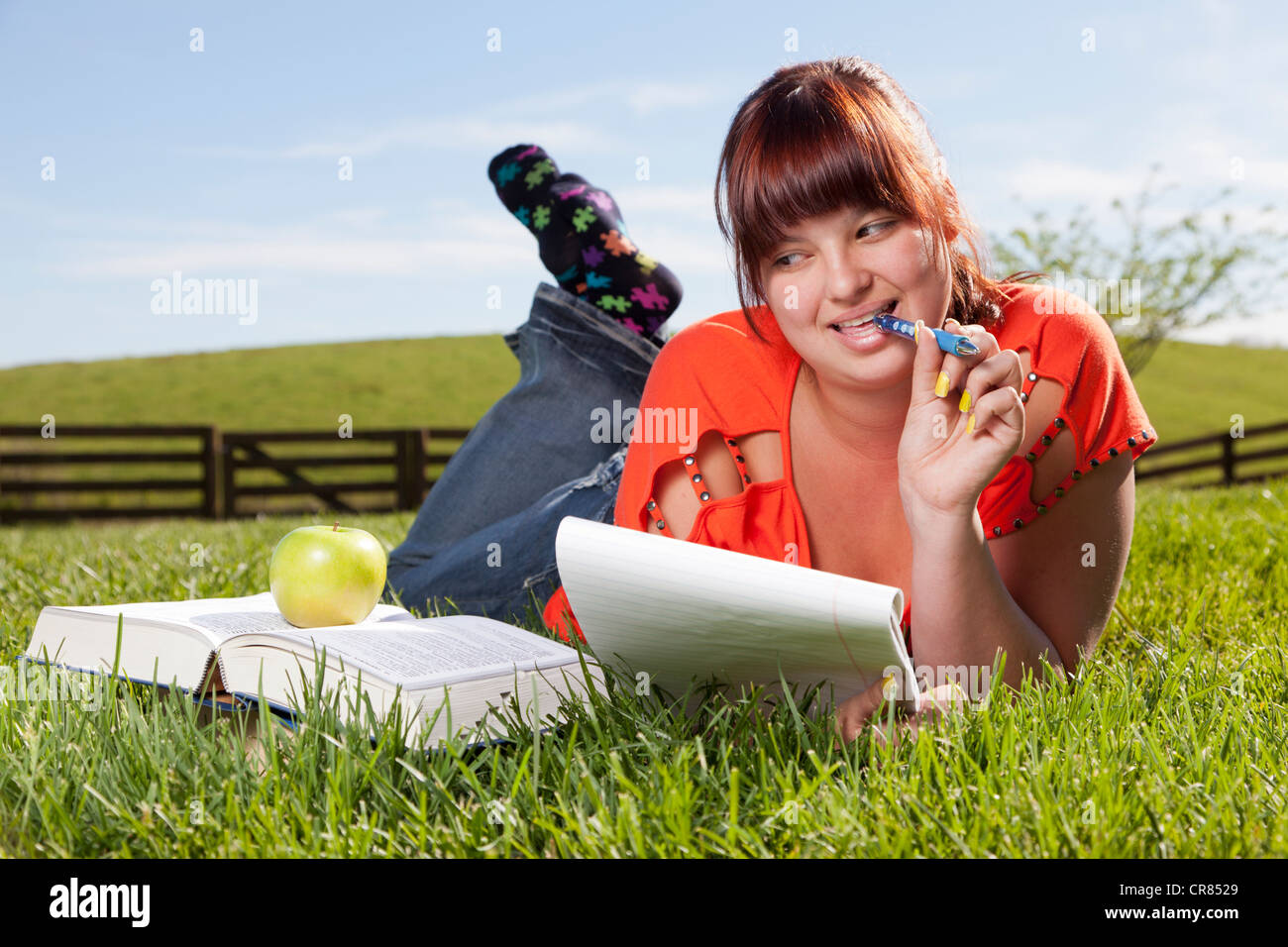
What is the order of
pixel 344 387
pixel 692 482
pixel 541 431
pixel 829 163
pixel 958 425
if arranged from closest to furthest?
pixel 958 425
pixel 829 163
pixel 692 482
pixel 541 431
pixel 344 387

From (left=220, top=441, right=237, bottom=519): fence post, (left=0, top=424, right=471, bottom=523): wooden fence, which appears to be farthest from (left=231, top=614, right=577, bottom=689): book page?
(left=220, top=441, right=237, bottom=519): fence post

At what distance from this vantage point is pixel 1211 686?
6.01 feet

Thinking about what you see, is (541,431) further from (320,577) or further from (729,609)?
(729,609)

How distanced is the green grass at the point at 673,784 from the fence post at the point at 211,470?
44.9 feet

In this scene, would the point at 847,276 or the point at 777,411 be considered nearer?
the point at 847,276

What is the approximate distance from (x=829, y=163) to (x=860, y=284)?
9.4 inches

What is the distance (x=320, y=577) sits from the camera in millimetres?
2129

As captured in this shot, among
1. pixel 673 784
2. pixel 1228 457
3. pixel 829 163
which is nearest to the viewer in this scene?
pixel 673 784

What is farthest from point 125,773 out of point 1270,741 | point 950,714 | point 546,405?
point 546,405

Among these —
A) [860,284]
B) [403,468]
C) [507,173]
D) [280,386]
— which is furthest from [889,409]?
[280,386]

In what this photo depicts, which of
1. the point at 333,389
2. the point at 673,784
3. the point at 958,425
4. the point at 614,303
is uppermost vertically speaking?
the point at 333,389

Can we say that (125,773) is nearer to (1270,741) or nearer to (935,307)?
(935,307)

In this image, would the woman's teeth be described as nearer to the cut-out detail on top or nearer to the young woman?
the young woman

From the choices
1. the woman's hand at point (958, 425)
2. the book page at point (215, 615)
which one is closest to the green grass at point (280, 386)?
the book page at point (215, 615)
